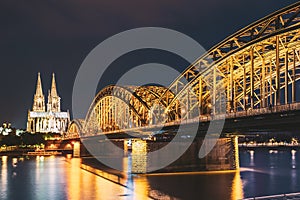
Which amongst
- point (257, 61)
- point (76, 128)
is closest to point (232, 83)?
point (257, 61)

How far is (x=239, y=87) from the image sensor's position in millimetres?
64062

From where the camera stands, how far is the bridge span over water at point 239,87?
38.8m

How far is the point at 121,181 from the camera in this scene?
180ft

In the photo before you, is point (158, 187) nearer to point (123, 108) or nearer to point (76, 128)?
point (123, 108)

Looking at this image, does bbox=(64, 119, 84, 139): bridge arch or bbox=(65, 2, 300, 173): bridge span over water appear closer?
bbox=(65, 2, 300, 173): bridge span over water

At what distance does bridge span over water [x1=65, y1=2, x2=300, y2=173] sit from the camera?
3884cm

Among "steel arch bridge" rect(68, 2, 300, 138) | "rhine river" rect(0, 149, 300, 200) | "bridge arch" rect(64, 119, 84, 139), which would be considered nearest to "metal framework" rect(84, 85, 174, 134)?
"steel arch bridge" rect(68, 2, 300, 138)

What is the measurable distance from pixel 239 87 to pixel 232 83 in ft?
56.1

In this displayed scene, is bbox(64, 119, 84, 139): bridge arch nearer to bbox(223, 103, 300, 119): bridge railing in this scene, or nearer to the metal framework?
the metal framework

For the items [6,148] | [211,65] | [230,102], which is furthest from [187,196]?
[6,148]

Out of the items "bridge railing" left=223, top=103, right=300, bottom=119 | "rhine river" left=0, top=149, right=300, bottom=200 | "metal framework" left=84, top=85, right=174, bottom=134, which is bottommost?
"rhine river" left=0, top=149, right=300, bottom=200

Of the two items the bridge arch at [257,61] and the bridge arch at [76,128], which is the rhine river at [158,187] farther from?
the bridge arch at [76,128]

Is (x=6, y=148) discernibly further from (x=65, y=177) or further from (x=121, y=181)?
(x=121, y=181)

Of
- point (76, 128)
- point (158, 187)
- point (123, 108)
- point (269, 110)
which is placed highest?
point (123, 108)
